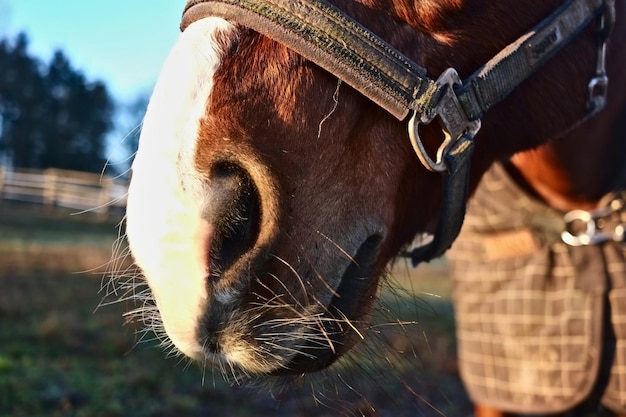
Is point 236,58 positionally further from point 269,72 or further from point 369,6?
point 369,6

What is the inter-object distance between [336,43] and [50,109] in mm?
2799

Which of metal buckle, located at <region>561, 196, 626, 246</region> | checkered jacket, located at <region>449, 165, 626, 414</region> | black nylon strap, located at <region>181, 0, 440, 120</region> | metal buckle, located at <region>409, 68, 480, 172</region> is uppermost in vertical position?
black nylon strap, located at <region>181, 0, 440, 120</region>

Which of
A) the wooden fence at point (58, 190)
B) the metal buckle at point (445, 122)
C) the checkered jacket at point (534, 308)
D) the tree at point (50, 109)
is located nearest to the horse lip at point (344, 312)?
the metal buckle at point (445, 122)

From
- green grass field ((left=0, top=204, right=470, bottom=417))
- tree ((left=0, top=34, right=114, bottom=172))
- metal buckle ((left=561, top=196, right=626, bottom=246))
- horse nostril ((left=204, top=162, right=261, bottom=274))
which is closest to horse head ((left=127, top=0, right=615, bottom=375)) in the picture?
horse nostril ((left=204, top=162, right=261, bottom=274))

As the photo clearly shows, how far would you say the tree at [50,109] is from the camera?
2.58 metres

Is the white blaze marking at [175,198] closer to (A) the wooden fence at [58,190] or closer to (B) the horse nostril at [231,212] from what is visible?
(B) the horse nostril at [231,212]

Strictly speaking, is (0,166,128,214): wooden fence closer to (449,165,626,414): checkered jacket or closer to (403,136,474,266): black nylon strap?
(449,165,626,414): checkered jacket

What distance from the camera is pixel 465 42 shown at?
1051 millimetres

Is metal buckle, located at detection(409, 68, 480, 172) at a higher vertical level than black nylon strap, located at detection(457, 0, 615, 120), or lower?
lower

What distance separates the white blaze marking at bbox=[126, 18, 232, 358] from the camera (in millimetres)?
839

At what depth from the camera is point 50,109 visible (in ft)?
10.8

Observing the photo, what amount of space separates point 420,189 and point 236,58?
15.6 inches

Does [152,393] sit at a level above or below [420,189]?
below

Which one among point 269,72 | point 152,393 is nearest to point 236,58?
point 269,72
